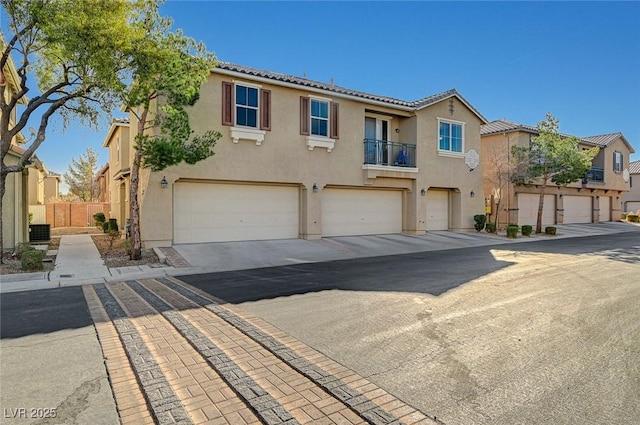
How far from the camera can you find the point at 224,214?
15523 mm

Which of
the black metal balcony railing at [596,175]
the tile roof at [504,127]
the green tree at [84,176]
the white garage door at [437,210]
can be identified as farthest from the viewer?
the green tree at [84,176]

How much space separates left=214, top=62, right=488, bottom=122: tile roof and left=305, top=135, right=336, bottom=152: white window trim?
7.03 ft

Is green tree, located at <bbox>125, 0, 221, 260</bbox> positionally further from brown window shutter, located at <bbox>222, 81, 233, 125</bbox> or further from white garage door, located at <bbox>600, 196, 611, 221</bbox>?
white garage door, located at <bbox>600, 196, 611, 221</bbox>

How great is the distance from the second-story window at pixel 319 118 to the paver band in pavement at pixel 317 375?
1168cm

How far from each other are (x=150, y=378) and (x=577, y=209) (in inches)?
1389

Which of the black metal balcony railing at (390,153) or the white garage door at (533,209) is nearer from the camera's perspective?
the black metal balcony railing at (390,153)

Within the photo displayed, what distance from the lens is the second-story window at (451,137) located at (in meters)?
21.3


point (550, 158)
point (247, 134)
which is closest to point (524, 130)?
point (550, 158)

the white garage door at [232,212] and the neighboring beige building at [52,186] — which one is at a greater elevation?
the neighboring beige building at [52,186]

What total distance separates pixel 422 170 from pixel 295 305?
49.8 ft

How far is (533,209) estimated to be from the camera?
27.4 metres

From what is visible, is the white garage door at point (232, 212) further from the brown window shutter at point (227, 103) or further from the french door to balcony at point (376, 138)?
the french door to balcony at point (376, 138)

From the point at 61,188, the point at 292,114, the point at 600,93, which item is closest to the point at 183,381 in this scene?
the point at 292,114

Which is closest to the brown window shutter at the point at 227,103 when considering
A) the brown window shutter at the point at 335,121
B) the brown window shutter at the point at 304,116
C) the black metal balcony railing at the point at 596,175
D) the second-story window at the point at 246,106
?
the second-story window at the point at 246,106
